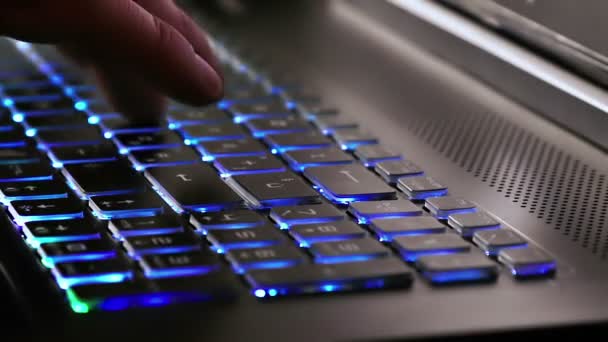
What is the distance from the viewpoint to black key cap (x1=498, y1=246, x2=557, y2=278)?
518 mm

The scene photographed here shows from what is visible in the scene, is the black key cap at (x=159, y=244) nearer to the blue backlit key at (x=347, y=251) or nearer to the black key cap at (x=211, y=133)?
the blue backlit key at (x=347, y=251)

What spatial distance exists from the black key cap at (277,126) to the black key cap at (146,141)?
61 millimetres

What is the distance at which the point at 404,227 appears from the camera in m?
0.55

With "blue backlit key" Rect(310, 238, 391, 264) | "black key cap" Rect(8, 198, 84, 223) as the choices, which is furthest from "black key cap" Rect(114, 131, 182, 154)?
"blue backlit key" Rect(310, 238, 391, 264)

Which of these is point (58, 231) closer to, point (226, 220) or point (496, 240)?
point (226, 220)

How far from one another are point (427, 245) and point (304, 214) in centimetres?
8

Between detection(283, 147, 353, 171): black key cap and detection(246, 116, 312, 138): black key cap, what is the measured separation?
0.05 m

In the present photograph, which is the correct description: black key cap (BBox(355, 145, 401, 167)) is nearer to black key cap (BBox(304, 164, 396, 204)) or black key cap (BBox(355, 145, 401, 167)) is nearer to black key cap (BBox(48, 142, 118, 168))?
black key cap (BBox(304, 164, 396, 204))

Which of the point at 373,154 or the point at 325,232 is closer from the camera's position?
the point at 325,232

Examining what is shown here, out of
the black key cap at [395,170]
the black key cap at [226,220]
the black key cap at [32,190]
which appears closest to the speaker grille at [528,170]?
the black key cap at [395,170]

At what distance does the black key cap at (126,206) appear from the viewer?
564 millimetres

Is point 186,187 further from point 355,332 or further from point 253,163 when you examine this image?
point 355,332

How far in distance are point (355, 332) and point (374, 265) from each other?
0.19ft

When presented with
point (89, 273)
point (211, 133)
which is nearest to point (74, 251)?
point (89, 273)
